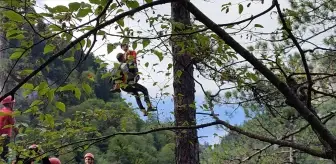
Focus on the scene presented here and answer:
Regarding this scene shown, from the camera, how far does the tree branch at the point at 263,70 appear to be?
1.27 m

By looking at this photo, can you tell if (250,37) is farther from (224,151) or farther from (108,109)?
(224,151)

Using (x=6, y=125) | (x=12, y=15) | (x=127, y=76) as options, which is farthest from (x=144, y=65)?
(x=12, y=15)

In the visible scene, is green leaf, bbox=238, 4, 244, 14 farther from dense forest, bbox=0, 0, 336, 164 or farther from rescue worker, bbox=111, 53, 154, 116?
rescue worker, bbox=111, 53, 154, 116

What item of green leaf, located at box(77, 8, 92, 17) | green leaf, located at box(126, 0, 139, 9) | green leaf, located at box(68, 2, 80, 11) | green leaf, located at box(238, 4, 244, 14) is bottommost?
green leaf, located at box(77, 8, 92, 17)

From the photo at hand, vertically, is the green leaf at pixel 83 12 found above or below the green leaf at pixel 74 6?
below

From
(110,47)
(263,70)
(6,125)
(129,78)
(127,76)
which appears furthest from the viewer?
(129,78)

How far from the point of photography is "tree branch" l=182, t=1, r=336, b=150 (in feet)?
4.16

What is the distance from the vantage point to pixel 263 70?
1.31 meters

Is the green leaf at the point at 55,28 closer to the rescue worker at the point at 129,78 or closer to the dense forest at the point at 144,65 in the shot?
the dense forest at the point at 144,65

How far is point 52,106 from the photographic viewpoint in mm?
1343

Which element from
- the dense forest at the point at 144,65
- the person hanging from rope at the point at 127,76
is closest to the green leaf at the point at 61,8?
the dense forest at the point at 144,65

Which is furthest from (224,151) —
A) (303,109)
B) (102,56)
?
(303,109)

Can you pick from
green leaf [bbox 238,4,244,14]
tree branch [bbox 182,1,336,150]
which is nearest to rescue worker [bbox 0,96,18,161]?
tree branch [bbox 182,1,336,150]

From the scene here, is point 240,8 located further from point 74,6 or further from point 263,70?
point 74,6
